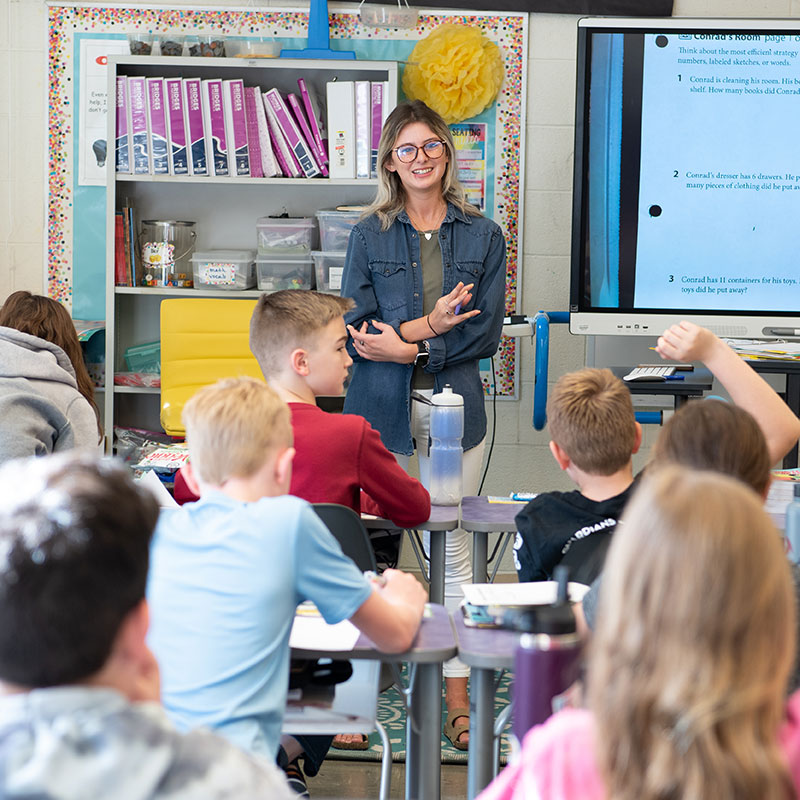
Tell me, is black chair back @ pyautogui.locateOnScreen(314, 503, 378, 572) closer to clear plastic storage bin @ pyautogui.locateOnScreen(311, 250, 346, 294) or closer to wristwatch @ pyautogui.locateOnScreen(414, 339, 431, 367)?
wristwatch @ pyautogui.locateOnScreen(414, 339, 431, 367)

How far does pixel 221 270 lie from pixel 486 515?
79.6 inches

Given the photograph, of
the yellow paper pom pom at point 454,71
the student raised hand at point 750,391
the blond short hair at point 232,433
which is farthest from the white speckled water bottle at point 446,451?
the yellow paper pom pom at point 454,71

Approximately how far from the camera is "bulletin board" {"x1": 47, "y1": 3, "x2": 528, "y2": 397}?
4137 millimetres

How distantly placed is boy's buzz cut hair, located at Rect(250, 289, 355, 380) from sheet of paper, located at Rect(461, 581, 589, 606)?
A: 784 mm

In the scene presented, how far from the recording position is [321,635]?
1.67 m

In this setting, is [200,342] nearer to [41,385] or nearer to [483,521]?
[41,385]

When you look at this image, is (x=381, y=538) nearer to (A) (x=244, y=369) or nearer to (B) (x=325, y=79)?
(A) (x=244, y=369)

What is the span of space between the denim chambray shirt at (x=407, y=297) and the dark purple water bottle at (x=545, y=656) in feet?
6.59

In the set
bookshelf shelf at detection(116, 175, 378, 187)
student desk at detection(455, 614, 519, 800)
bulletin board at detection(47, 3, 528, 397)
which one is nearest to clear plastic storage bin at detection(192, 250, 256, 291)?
bookshelf shelf at detection(116, 175, 378, 187)

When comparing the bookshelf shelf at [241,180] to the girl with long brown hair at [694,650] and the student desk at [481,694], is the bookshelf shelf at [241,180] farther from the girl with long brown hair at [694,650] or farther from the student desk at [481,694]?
the girl with long brown hair at [694,650]

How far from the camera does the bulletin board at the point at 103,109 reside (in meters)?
4.14

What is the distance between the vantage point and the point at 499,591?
1.81m

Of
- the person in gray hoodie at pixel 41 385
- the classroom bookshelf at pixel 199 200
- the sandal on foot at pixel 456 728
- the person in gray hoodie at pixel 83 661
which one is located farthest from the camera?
the classroom bookshelf at pixel 199 200

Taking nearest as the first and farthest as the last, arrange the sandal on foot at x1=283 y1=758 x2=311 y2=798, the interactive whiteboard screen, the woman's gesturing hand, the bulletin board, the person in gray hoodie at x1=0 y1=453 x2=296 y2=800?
the person in gray hoodie at x1=0 y1=453 x2=296 y2=800
the sandal on foot at x1=283 y1=758 x2=311 y2=798
the woman's gesturing hand
the interactive whiteboard screen
the bulletin board
